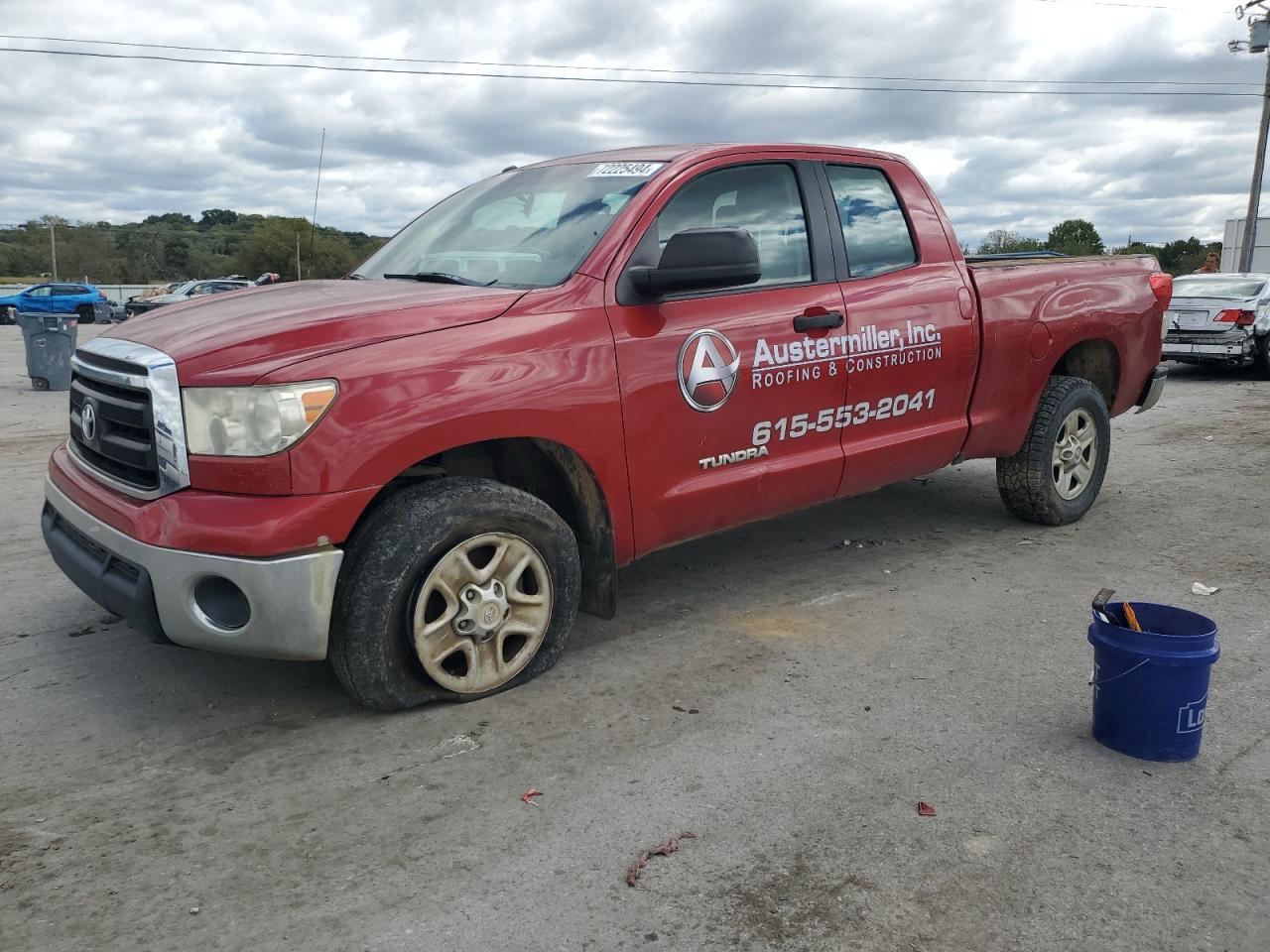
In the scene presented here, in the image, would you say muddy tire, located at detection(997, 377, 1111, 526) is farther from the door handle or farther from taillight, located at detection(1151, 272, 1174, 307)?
the door handle

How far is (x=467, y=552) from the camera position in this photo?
3.54 metres

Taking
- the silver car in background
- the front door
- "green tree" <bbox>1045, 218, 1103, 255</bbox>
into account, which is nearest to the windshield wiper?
the front door

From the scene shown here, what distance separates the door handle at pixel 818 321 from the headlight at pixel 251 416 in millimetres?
1970

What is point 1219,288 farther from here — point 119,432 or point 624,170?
point 119,432

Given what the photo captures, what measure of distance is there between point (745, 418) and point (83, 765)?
8.38 ft

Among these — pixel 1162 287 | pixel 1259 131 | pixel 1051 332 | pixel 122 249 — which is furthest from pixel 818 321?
pixel 122 249

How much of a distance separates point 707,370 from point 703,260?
1.55ft

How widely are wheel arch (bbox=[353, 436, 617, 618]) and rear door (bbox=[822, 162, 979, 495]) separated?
1.32m

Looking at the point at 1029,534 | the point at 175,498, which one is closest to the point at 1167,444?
the point at 1029,534

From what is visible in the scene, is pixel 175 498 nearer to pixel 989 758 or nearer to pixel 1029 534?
pixel 989 758

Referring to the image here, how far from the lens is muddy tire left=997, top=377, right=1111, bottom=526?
5.73 metres

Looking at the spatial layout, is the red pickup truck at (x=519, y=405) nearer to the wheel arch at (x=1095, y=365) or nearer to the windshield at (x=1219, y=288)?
the wheel arch at (x=1095, y=365)

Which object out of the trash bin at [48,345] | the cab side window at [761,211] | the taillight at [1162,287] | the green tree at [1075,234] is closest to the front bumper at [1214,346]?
the taillight at [1162,287]

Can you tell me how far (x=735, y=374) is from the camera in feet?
13.6
